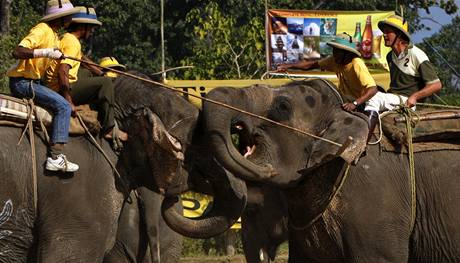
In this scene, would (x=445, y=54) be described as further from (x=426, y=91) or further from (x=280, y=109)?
(x=280, y=109)

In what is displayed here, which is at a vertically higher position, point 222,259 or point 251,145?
point 251,145

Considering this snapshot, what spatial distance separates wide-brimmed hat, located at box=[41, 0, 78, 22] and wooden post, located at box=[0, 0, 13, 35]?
1662cm

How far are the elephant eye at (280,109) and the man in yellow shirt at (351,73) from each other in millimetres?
515

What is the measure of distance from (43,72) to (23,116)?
0.54 meters

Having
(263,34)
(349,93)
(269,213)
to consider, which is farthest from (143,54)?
(349,93)

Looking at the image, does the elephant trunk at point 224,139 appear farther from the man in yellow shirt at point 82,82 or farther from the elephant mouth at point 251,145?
the man in yellow shirt at point 82,82

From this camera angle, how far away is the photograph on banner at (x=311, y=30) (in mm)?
23172

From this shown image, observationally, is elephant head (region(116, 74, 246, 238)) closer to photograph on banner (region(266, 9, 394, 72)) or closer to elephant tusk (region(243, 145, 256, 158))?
elephant tusk (region(243, 145, 256, 158))

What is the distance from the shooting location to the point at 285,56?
76.5 ft

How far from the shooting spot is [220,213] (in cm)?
1104

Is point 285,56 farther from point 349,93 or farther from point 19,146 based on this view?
point 19,146

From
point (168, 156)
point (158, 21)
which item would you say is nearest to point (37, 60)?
point (168, 156)

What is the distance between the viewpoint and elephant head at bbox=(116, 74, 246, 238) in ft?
35.4

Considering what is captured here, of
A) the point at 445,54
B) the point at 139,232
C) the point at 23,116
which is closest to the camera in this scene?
the point at 23,116
